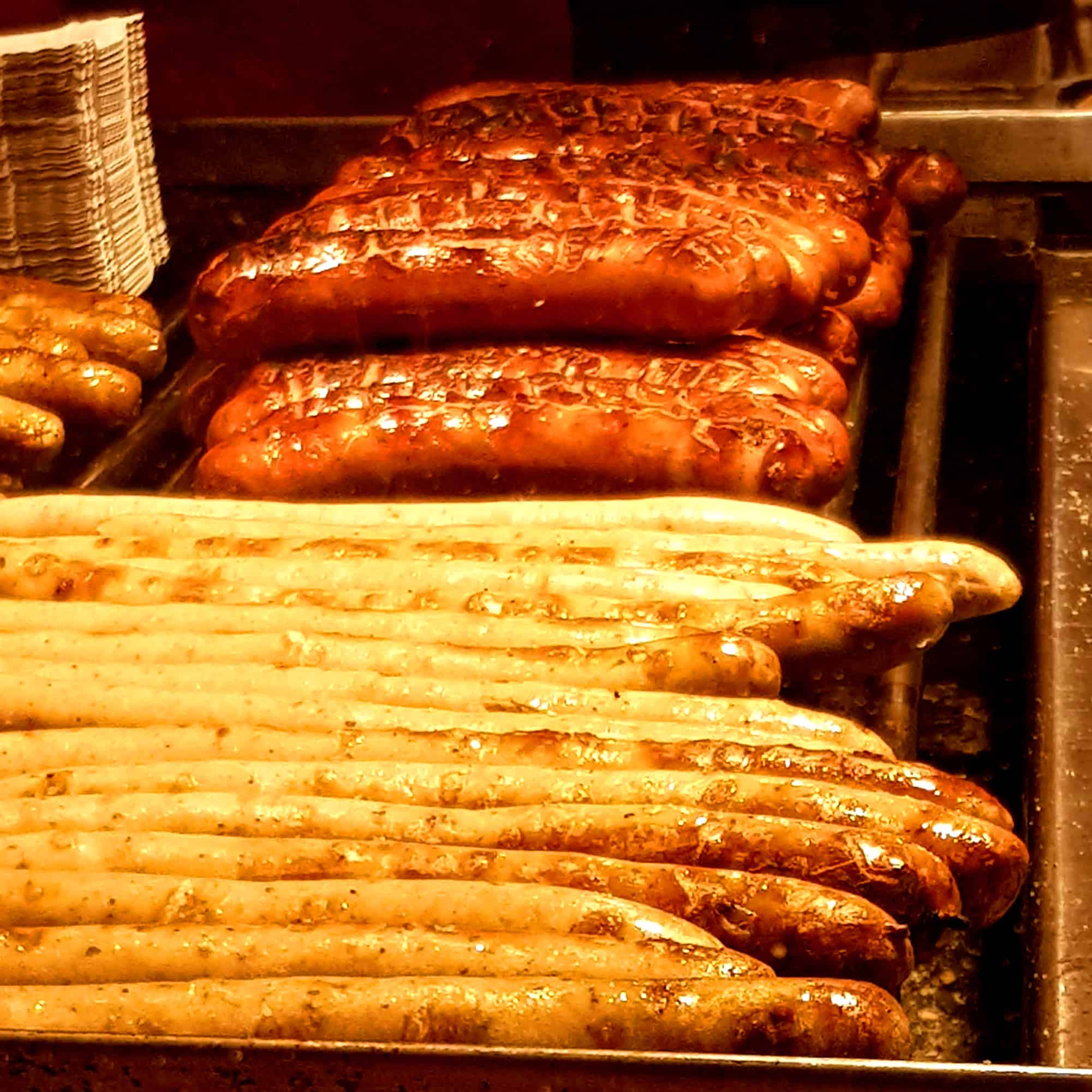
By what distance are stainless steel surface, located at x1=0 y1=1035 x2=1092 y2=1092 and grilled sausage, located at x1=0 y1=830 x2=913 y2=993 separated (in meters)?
0.31

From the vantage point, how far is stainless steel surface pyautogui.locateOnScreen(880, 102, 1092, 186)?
4.44m

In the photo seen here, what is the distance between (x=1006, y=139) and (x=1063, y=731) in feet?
8.66

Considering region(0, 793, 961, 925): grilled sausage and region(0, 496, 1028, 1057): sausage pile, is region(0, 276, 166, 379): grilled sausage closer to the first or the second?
region(0, 496, 1028, 1057): sausage pile

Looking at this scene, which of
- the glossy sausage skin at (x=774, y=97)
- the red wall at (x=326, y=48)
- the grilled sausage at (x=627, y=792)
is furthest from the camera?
the red wall at (x=326, y=48)

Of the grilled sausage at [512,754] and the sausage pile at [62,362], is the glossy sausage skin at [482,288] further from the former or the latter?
the grilled sausage at [512,754]

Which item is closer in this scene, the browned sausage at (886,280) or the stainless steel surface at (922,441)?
the stainless steel surface at (922,441)

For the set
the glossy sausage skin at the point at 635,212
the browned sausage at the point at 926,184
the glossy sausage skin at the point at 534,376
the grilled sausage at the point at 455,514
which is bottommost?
the grilled sausage at the point at 455,514

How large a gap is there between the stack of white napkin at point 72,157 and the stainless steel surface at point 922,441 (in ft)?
7.83

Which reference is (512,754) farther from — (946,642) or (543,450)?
(946,642)

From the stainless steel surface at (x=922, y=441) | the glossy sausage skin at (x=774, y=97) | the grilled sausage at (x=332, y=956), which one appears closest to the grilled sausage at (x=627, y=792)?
the grilled sausage at (x=332, y=956)

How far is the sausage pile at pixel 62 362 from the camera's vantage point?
3348mm

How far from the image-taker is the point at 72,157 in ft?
14.1

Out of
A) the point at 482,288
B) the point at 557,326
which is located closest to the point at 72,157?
the point at 482,288

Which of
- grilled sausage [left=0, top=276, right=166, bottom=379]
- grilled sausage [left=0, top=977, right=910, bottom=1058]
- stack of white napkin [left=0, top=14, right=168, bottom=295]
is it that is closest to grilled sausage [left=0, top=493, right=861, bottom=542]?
grilled sausage [left=0, top=276, right=166, bottom=379]
